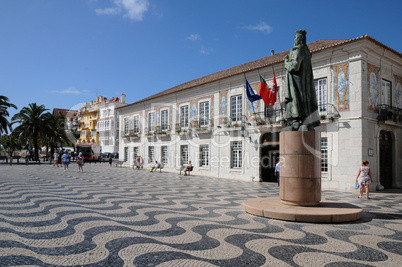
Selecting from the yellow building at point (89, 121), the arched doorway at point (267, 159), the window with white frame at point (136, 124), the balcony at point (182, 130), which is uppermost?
the yellow building at point (89, 121)

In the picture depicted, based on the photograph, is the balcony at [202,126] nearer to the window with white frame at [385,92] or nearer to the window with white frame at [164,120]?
the window with white frame at [164,120]

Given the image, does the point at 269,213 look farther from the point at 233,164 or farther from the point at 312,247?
the point at 233,164

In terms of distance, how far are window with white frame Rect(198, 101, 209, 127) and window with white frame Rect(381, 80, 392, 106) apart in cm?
1097

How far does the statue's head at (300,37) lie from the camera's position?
799 centimetres

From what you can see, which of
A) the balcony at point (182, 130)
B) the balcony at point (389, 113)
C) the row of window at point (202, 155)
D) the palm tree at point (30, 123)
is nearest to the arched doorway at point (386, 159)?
the balcony at point (389, 113)

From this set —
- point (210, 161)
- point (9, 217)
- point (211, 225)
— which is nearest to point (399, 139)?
point (210, 161)

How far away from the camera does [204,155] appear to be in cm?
2255

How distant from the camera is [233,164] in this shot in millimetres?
20219

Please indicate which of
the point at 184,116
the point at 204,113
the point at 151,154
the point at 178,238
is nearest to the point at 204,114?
the point at 204,113

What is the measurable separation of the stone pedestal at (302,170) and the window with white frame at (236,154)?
12.2 metres

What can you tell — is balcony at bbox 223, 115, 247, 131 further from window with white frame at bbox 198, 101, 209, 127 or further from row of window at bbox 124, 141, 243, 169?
window with white frame at bbox 198, 101, 209, 127

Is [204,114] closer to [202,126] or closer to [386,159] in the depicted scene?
[202,126]

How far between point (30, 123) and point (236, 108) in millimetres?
26864

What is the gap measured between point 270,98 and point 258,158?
376 cm
